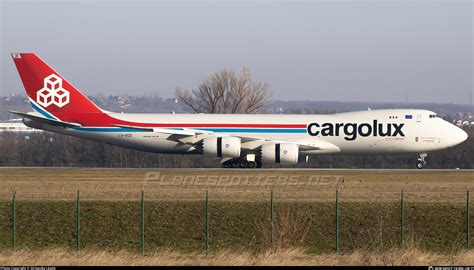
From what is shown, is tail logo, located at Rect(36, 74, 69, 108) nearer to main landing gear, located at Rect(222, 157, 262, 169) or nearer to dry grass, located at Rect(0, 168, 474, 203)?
dry grass, located at Rect(0, 168, 474, 203)

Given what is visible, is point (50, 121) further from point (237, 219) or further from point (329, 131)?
point (237, 219)

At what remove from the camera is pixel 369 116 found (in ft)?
185

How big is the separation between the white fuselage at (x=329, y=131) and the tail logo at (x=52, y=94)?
1701 millimetres

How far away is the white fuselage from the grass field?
15313mm

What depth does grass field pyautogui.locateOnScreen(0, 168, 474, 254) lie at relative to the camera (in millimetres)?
30203

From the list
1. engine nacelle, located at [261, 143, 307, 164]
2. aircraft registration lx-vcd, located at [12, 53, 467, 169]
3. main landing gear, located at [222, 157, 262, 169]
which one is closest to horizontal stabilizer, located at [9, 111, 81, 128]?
aircraft registration lx-vcd, located at [12, 53, 467, 169]

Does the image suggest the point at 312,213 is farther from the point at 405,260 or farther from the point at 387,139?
the point at 387,139

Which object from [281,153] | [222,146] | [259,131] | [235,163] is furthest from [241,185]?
[235,163]

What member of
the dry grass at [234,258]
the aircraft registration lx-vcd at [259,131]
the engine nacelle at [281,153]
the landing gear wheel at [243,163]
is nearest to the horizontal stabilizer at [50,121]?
the aircraft registration lx-vcd at [259,131]

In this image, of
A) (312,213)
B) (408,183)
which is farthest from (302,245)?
(408,183)

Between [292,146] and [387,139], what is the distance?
5.87 m

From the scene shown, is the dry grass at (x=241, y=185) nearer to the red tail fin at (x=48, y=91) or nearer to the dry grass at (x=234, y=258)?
the red tail fin at (x=48, y=91)

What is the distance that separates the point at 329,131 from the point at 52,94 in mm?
16501

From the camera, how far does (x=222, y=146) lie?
54.3 metres
